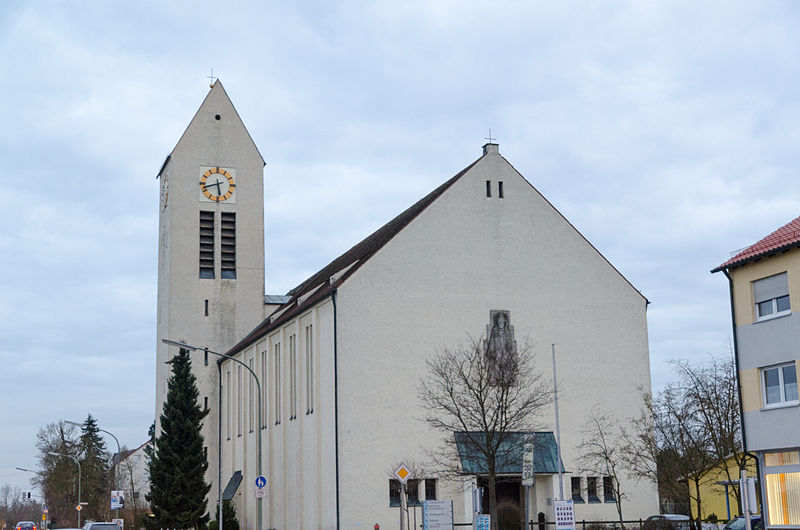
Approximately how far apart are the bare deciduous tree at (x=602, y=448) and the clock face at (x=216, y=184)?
91.1 ft

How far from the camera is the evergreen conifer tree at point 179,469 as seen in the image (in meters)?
46.8

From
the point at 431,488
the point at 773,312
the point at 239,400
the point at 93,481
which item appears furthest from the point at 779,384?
the point at 93,481

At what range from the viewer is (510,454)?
38.7 metres

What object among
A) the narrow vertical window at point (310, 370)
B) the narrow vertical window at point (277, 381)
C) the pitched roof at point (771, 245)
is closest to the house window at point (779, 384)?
the pitched roof at point (771, 245)

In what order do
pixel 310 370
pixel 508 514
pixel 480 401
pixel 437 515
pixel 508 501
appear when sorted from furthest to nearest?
1. pixel 310 370
2. pixel 508 501
3. pixel 508 514
4. pixel 480 401
5. pixel 437 515

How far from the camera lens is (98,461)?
372 feet

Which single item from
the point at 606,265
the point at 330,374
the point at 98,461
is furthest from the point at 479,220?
the point at 98,461

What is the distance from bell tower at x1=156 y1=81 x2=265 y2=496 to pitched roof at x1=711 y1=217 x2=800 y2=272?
113 ft

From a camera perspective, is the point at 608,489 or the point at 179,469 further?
the point at 179,469

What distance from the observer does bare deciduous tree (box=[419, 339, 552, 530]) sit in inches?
1420

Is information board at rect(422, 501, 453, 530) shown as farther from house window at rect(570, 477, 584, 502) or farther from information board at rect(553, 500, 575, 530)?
house window at rect(570, 477, 584, 502)

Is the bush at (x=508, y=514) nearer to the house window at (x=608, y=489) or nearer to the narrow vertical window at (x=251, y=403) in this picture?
the house window at (x=608, y=489)

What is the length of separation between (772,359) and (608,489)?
14.8 metres

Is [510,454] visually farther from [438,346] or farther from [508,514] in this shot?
[438,346]
